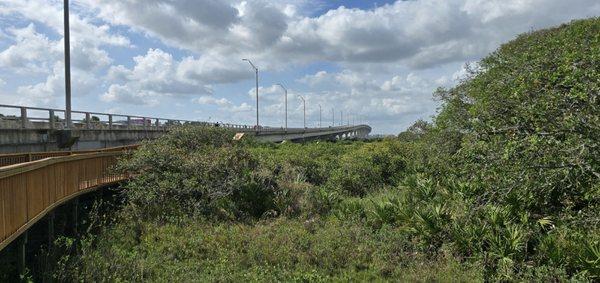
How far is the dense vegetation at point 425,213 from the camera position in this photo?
426 inches

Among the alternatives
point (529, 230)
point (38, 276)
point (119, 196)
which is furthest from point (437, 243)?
point (119, 196)

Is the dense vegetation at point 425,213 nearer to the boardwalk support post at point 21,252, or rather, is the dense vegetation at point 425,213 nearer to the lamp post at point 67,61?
the boardwalk support post at point 21,252

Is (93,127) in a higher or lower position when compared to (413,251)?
higher

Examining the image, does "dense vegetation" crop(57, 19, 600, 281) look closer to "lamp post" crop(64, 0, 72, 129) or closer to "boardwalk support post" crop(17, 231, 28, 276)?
"boardwalk support post" crop(17, 231, 28, 276)

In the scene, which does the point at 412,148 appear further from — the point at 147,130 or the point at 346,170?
the point at 147,130

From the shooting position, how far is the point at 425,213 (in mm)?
13828

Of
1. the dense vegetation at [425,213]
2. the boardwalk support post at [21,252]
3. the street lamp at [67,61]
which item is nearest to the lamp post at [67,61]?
the street lamp at [67,61]

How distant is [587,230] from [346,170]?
14.1 metres

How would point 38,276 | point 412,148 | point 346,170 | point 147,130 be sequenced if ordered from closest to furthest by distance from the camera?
1. point 38,276
2. point 346,170
3. point 412,148
4. point 147,130

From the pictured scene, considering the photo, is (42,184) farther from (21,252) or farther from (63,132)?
(63,132)

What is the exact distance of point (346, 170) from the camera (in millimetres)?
24500

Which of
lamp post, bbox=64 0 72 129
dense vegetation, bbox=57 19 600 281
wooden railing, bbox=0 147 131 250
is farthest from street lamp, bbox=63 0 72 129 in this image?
wooden railing, bbox=0 147 131 250

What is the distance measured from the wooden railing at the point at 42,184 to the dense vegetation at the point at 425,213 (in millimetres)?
1141

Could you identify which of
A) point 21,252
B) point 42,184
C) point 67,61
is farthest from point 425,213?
point 67,61
